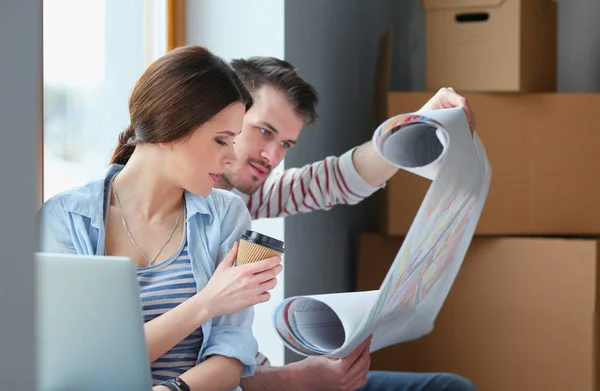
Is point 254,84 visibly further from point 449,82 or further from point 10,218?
point 10,218

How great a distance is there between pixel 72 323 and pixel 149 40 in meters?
1.19

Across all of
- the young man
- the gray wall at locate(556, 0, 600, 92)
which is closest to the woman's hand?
the young man

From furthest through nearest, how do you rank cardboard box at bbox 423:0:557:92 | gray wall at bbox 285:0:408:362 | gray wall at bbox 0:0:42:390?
cardboard box at bbox 423:0:557:92
gray wall at bbox 285:0:408:362
gray wall at bbox 0:0:42:390

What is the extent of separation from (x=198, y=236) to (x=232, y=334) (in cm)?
16

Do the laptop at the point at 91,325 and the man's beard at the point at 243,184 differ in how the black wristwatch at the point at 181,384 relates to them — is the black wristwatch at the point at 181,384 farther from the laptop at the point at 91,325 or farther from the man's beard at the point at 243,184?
the man's beard at the point at 243,184

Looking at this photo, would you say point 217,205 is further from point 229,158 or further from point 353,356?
point 353,356

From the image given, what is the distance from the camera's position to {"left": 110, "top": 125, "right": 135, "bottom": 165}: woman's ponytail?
1.29m

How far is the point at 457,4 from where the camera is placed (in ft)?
7.04

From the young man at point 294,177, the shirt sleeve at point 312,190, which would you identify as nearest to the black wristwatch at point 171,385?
the young man at point 294,177

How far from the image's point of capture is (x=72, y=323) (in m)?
0.79

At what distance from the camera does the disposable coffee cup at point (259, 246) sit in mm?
1047

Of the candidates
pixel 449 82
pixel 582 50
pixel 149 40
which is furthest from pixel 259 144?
pixel 582 50

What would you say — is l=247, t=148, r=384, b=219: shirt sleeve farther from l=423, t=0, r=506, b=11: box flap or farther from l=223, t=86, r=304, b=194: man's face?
l=423, t=0, r=506, b=11: box flap

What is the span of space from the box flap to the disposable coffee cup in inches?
51.7
